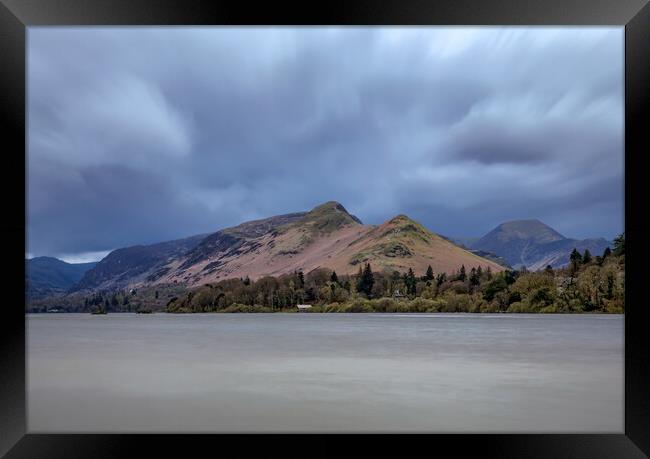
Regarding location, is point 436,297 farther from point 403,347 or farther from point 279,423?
point 279,423

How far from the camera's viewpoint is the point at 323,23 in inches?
178

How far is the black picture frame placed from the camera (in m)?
4.04

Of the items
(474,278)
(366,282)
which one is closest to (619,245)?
(474,278)

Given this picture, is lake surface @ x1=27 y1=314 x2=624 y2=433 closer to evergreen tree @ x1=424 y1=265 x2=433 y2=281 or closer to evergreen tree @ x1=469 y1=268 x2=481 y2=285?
evergreen tree @ x1=469 y1=268 x2=481 y2=285

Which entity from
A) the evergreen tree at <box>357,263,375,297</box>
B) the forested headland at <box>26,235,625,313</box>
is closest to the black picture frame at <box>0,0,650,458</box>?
the forested headland at <box>26,235,625,313</box>

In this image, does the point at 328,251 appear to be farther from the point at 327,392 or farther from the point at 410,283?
the point at 327,392

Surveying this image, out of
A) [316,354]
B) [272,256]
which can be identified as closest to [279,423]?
[316,354]

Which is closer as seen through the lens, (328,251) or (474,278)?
(474,278)

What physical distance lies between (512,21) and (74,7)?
343cm

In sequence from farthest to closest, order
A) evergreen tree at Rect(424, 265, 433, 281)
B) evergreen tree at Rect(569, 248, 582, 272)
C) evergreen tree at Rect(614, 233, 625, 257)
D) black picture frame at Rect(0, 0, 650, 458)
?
evergreen tree at Rect(424, 265, 433, 281) < evergreen tree at Rect(569, 248, 582, 272) < evergreen tree at Rect(614, 233, 625, 257) < black picture frame at Rect(0, 0, 650, 458)

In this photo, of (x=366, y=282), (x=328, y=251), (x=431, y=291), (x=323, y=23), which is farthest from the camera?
(x=328, y=251)

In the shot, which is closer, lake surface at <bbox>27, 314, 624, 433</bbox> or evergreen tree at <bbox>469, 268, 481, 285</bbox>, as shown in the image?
lake surface at <bbox>27, 314, 624, 433</bbox>

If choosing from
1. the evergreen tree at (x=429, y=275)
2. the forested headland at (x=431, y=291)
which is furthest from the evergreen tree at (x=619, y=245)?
the evergreen tree at (x=429, y=275)

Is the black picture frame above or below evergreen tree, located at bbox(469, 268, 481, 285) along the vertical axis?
above
